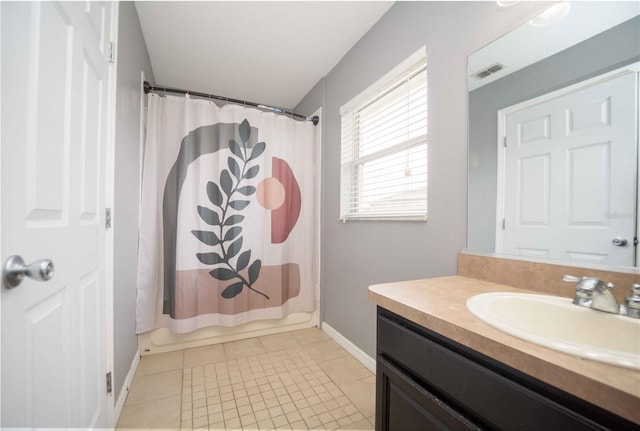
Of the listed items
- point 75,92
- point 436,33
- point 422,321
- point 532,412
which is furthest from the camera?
point 436,33

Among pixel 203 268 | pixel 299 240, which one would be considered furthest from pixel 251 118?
pixel 203 268

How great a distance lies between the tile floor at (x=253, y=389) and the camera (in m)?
1.33

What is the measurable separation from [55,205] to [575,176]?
5.48 feet

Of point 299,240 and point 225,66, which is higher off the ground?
point 225,66

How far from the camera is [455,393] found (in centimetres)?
64

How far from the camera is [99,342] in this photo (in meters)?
1.10

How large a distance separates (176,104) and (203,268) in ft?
4.41

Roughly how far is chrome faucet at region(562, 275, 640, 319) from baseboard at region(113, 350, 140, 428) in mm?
2031

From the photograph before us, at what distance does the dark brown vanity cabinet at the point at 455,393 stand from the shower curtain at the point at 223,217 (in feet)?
5.18

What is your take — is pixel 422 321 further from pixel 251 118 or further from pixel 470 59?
pixel 251 118

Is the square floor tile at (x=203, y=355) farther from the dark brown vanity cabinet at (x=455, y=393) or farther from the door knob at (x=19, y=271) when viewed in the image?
the door knob at (x=19, y=271)

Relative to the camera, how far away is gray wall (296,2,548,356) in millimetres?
1203

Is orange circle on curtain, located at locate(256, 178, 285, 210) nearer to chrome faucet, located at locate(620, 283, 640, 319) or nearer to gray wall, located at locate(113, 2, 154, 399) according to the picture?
gray wall, located at locate(113, 2, 154, 399)

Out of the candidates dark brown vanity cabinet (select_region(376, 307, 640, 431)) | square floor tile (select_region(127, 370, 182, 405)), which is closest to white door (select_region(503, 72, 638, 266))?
dark brown vanity cabinet (select_region(376, 307, 640, 431))
